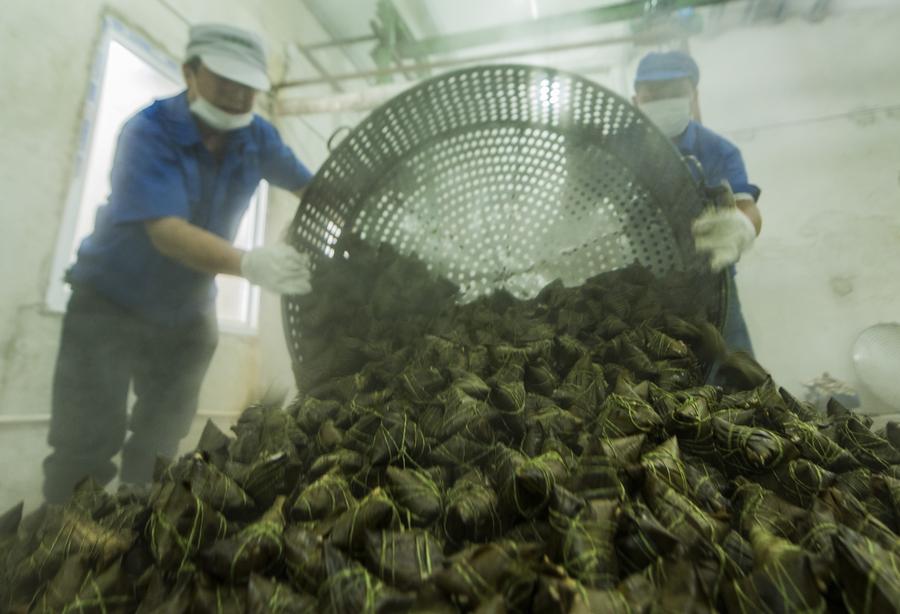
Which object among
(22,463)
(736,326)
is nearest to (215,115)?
(22,463)

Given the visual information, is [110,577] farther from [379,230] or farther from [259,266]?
[379,230]

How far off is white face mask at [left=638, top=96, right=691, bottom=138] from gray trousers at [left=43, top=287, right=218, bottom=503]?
145cm

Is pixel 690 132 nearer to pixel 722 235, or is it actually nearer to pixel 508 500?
pixel 722 235

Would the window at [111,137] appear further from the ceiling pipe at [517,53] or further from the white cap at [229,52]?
the ceiling pipe at [517,53]

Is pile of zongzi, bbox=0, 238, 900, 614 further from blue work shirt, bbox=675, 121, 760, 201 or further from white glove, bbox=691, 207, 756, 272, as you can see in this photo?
blue work shirt, bbox=675, 121, 760, 201

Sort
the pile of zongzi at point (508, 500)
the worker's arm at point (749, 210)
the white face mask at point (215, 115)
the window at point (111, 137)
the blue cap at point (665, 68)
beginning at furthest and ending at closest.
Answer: the blue cap at point (665, 68) → the worker's arm at point (749, 210) → the white face mask at point (215, 115) → the window at point (111, 137) → the pile of zongzi at point (508, 500)

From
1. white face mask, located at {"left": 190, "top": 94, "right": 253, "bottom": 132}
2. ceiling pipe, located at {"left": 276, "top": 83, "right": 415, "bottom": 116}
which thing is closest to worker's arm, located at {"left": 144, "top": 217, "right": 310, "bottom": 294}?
white face mask, located at {"left": 190, "top": 94, "right": 253, "bottom": 132}

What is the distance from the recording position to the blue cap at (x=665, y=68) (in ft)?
4.95

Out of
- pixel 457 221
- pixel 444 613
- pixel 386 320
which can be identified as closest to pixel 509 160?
pixel 457 221

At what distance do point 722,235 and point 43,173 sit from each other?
140 cm

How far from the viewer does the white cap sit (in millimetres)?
1118

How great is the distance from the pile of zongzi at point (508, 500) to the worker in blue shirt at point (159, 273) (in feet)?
0.68

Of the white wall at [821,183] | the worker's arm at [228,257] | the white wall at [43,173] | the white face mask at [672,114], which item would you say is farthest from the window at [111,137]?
the white wall at [821,183]

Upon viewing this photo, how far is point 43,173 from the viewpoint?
93 centimetres
